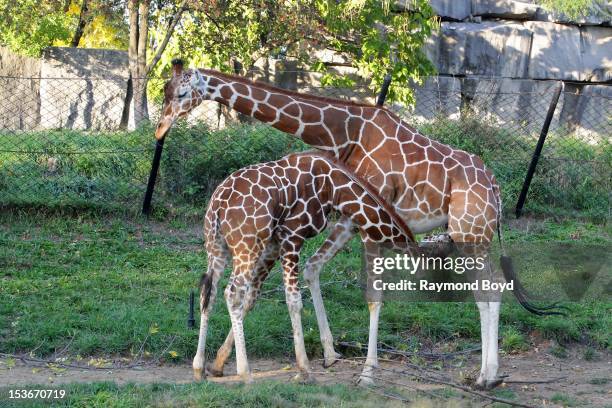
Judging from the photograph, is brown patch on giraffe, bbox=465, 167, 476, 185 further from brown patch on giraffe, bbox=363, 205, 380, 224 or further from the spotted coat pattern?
brown patch on giraffe, bbox=363, 205, 380, 224

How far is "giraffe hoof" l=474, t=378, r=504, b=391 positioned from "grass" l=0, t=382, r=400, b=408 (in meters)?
0.96

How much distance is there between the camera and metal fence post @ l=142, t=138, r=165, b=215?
1023cm

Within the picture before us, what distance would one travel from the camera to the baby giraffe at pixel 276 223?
6.53 metres

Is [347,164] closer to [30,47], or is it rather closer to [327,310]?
[327,310]

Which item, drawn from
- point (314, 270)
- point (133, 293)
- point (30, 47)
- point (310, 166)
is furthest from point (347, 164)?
point (30, 47)

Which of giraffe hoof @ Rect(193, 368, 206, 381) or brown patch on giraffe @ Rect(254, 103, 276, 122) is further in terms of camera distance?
brown patch on giraffe @ Rect(254, 103, 276, 122)

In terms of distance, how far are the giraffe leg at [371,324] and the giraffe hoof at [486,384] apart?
830 mm

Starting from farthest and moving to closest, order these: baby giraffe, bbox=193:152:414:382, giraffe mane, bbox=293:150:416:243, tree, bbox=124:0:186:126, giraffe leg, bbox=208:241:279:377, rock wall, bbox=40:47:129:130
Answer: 1. tree, bbox=124:0:186:126
2. rock wall, bbox=40:47:129:130
3. giraffe mane, bbox=293:150:416:243
4. giraffe leg, bbox=208:241:279:377
5. baby giraffe, bbox=193:152:414:382

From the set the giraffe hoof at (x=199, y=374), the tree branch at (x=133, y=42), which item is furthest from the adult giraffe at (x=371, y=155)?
Result: the tree branch at (x=133, y=42)

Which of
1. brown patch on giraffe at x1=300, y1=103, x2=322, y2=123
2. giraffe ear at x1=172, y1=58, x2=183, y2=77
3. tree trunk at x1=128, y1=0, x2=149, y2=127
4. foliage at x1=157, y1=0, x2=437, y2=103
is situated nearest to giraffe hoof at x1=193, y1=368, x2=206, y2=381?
brown patch on giraffe at x1=300, y1=103, x2=322, y2=123

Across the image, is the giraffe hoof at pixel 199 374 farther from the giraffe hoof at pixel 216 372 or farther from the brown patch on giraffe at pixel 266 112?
the brown patch on giraffe at pixel 266 112

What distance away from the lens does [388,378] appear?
22.8 ft

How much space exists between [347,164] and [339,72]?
13888 millimetres

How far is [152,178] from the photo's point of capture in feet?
34.5
